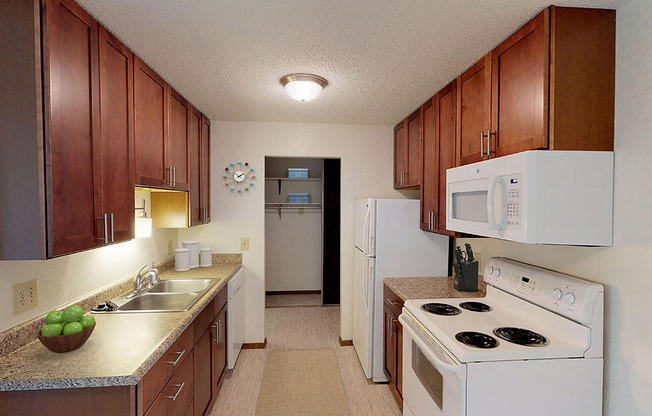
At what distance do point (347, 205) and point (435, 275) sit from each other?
113 cm

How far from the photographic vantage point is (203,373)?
215cm

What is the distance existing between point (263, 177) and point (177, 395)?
2.13 m

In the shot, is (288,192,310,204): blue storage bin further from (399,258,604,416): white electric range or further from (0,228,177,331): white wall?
(399,258,604,416): white electric range

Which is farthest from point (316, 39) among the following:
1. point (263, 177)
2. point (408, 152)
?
point (263, 177)

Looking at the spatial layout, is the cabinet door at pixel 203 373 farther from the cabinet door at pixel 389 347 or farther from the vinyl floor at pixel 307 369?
the cabinet door at pixel 389 347

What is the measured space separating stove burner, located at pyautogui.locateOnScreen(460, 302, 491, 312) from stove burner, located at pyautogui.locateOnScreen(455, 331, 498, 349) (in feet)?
1.26

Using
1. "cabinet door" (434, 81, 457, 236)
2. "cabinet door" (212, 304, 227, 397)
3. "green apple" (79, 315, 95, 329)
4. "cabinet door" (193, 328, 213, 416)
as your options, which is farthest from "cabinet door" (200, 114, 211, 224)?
"cabinet door" (434, 81, 457, 236)

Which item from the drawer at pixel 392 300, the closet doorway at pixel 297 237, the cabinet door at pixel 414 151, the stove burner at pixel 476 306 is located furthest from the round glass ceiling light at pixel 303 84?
the closet doorway at pixel 297 237

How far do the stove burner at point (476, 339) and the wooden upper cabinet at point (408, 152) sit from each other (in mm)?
1468

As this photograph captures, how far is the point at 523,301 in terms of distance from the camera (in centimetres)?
179

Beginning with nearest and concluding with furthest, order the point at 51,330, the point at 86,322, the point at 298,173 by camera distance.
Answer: the point at 51,330 → the point at 86,322 → the point at 298,173

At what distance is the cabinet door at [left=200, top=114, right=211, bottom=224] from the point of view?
3057 millimetres

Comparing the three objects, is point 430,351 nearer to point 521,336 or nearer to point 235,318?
point 521,336

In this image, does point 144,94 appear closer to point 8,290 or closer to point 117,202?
point 117,202
